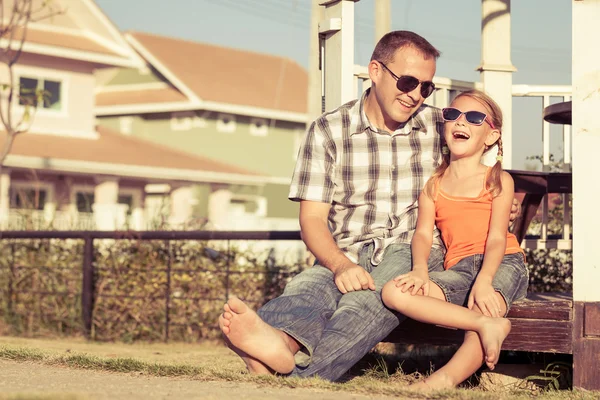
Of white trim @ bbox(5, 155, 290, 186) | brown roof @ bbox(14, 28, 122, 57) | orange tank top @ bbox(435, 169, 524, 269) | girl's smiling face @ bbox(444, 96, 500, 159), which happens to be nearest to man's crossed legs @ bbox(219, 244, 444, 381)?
orange tank top @ bbox(435, 169, 524, 269)

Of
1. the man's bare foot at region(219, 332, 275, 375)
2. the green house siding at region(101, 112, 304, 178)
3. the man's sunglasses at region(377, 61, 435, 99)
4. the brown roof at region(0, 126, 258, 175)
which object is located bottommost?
the man's bare foot at region(219, 332, 275, 375)

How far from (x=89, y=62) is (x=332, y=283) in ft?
64.5

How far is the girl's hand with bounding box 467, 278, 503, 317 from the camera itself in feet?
15.4

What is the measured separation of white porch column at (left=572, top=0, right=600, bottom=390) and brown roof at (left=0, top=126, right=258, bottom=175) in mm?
18082

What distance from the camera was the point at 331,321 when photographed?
4848 millimetres

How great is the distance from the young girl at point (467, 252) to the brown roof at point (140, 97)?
28.7 metres

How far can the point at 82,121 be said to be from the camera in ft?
80.4

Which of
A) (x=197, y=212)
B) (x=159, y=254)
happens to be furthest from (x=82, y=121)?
(x=159, y=254)

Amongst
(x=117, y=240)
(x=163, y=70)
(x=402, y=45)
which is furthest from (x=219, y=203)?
(x=402, y=45)

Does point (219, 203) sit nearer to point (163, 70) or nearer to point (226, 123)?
point (163, 70)

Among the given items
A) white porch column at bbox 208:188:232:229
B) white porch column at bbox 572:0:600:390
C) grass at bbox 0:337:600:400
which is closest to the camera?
grass at bbox 0:337:600:400

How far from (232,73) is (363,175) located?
1259 inches

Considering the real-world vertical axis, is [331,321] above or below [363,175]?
below

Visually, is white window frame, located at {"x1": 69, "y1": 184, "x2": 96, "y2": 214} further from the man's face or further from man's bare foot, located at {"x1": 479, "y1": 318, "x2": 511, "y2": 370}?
man's bare foot, located at {"x1": 479, "y1": 318, "x2": 511, "y2": 370}
